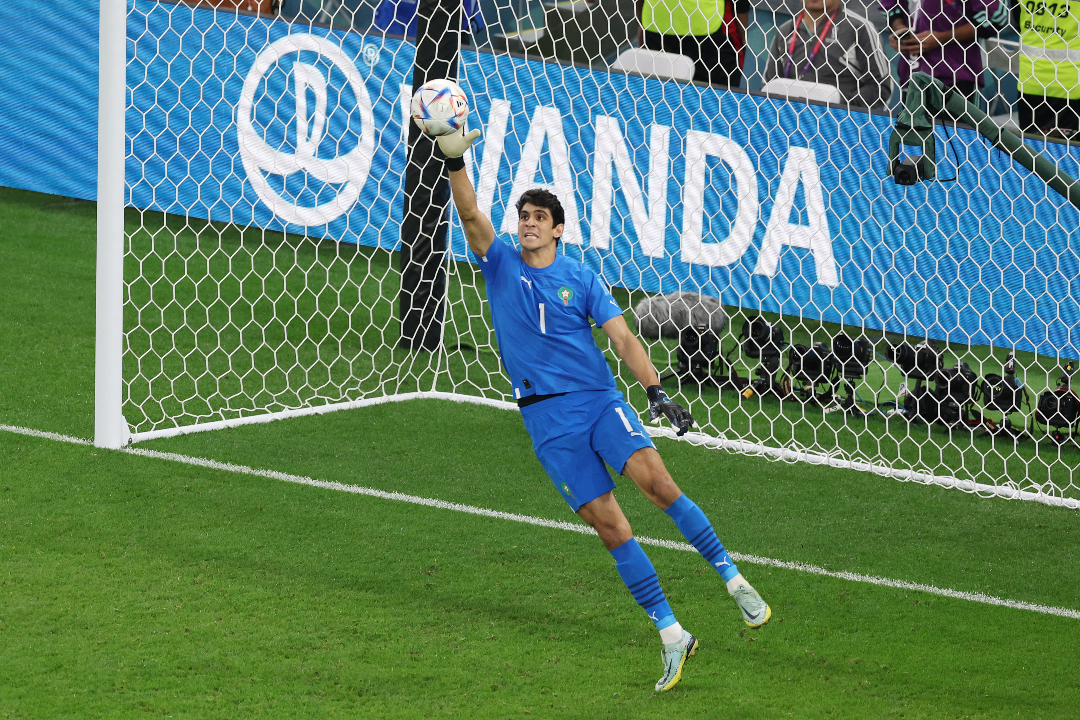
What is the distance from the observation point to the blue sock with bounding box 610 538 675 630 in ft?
13.3

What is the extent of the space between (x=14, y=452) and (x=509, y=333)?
9.64 ft

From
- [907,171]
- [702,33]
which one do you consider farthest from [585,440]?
[702,33]

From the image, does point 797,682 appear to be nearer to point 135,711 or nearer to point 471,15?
point 135,711

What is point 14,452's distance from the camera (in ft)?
19.3

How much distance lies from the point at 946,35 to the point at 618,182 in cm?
258

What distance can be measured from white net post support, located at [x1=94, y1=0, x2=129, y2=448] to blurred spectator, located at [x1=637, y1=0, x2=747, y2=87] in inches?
176

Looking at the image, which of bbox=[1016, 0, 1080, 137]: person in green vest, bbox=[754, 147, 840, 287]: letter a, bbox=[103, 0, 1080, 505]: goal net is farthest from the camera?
bbox=[754, 147, 840, 287]: letter a

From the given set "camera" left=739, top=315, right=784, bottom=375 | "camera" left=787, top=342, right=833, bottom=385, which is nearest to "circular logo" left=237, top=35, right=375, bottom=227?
"camera" left=739, top=315, right=784, bottom=375

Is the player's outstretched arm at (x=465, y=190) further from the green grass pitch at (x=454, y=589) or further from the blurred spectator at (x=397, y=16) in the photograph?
the blurred spectator at (x=397, y=16)

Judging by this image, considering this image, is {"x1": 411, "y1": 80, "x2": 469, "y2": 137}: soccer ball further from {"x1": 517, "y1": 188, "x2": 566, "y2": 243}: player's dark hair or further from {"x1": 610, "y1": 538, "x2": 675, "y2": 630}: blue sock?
{"x1": 610, "y1": 538, "x2": 675, "y2": 630}: blue sock

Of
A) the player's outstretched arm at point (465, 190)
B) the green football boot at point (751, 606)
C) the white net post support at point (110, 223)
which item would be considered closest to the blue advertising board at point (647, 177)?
the white net post support at point (110, 223)

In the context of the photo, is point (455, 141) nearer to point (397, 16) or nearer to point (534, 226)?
point (534, 226)

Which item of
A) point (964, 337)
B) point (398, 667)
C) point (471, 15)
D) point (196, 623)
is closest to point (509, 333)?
point (398, 667)

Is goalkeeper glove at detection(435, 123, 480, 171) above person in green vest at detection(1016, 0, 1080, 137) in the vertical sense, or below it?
below
